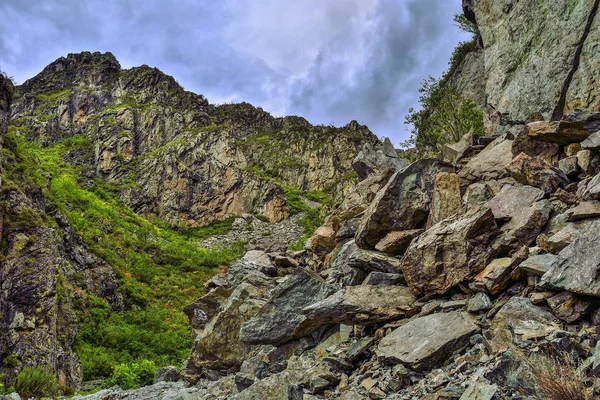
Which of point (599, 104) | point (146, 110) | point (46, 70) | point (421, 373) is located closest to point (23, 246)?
point (421, 373)

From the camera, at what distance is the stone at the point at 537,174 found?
10.0 metres

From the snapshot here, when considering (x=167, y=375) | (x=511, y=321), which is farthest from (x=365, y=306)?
(x=167, y=375)

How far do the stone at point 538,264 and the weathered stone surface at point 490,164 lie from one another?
A: 5.97m

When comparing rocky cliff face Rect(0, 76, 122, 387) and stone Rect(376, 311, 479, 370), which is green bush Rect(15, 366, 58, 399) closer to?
rocky cliff face Rect(0, 76, 122, 387)

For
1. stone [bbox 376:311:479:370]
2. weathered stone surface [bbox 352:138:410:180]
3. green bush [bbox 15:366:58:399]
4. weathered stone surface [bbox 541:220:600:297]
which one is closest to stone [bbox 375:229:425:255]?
stone [bbox 376:311:479:370]

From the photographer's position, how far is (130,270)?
153 ft

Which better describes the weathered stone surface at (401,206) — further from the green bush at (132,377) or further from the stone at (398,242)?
the green bush at (132,377)

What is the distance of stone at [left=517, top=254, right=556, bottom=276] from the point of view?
741 centimetres

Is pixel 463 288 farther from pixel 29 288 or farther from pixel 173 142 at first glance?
pixel 173 142

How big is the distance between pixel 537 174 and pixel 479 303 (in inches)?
187

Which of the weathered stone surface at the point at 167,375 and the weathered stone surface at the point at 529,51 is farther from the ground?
the weathered stone surface at the point at 529,51

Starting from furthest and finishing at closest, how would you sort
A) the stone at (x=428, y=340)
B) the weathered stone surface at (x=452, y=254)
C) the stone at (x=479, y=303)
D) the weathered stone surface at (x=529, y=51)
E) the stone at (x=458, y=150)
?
the weathered stone surface at (x=529, y=51) → the stone at (x=458, y=150) → the weathered stone surface at (x=452, y=254) → the stone at (x=479, y=303) → the stone at (x=428, y=340)

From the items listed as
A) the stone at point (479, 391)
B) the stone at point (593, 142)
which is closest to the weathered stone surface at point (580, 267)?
the stone at point (479, 391)

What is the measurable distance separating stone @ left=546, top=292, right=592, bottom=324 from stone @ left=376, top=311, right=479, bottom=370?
4.48ft
